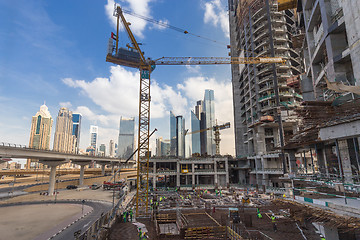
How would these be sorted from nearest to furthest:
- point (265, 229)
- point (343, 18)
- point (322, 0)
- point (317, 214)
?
point (317, 214)
point (343, 18)
point (265, 229)
point (322, 0)

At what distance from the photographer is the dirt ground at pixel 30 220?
77.1ft

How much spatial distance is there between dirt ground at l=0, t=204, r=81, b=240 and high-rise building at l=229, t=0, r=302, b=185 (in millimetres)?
55434

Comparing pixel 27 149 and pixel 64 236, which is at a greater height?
pixel 27 149

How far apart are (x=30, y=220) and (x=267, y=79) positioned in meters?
72.2

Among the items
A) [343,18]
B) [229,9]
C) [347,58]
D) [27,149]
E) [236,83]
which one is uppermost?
[229,9]

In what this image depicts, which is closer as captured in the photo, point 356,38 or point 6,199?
point 356,38

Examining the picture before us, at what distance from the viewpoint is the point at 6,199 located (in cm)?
4956

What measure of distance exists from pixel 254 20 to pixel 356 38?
7127 cm

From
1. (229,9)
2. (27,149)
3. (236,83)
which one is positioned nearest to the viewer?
(27,149)

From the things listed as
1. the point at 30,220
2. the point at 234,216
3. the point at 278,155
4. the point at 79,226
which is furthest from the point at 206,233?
the point at 278,155

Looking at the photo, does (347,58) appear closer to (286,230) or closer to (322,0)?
(322,0)

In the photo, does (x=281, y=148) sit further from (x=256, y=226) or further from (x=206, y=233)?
(x=206, y=233)

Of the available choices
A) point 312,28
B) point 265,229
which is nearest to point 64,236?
point 265,229

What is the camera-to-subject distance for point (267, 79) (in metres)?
69.8
